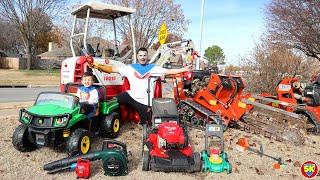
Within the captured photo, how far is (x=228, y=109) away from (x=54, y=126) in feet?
14.9

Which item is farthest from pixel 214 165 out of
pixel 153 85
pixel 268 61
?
pixel 268 61

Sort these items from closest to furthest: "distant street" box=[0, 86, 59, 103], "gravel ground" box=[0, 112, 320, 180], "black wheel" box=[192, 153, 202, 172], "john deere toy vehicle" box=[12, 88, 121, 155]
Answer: "gravel ground" box=[0, 112, 320, 180] → "black wheel" box=[192, 153, 202, 172] → "john deere toy vehicle" box=[12, 88, 121, 155] → "distant street" box=[0, 86, 59, 103]

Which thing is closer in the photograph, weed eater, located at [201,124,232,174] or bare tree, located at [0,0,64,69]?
weed eater, located at [201,124,232,174]

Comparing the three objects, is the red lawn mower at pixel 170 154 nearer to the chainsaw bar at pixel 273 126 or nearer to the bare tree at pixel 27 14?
A: the chainsaw bar at pixel 273 126

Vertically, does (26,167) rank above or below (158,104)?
below

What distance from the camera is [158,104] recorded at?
7691 millimetres

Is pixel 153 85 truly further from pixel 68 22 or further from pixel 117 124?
pixel 68 22

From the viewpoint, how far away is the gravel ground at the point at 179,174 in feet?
20.0

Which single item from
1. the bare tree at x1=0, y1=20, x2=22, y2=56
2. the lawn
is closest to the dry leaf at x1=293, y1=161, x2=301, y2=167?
the lawn

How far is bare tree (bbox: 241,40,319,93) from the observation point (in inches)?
570

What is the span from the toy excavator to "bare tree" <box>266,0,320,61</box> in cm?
757

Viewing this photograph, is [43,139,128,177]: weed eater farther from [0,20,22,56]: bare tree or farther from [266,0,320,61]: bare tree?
[0,20,22,56]: bare tree

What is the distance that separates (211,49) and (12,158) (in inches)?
3673

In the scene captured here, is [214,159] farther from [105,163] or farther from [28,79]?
[28,79]
